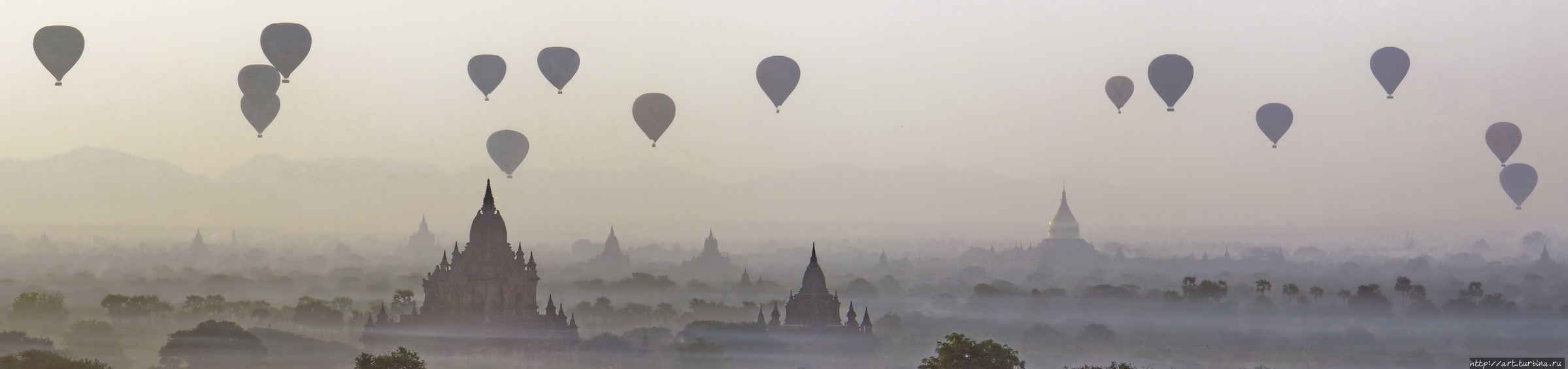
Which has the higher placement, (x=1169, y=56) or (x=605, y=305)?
(x=1169, y=56)

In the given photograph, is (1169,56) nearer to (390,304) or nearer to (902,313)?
(902,313)

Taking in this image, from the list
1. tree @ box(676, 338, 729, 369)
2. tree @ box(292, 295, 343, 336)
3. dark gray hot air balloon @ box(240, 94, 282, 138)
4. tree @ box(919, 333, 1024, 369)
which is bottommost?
tree @ box(919, 333, 1024, 369)

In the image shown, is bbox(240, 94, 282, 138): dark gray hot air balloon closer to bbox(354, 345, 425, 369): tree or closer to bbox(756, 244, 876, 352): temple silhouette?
bbox(354, 345, 425, 369): tree

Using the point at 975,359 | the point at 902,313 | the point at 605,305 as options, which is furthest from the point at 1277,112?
the point at 605,305

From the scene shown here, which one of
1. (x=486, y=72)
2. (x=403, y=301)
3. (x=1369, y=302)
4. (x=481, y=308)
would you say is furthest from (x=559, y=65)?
(x=1369, y=302)

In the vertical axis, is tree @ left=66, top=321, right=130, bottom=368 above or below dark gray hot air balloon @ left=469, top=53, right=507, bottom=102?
below

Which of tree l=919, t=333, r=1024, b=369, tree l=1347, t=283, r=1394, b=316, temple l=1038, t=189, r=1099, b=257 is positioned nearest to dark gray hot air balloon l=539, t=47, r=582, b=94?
tree l=919, t=333, r=1024, b=369

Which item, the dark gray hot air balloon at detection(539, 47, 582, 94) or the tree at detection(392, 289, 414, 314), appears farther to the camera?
the tree at detection(392, 289, 414, 314)
